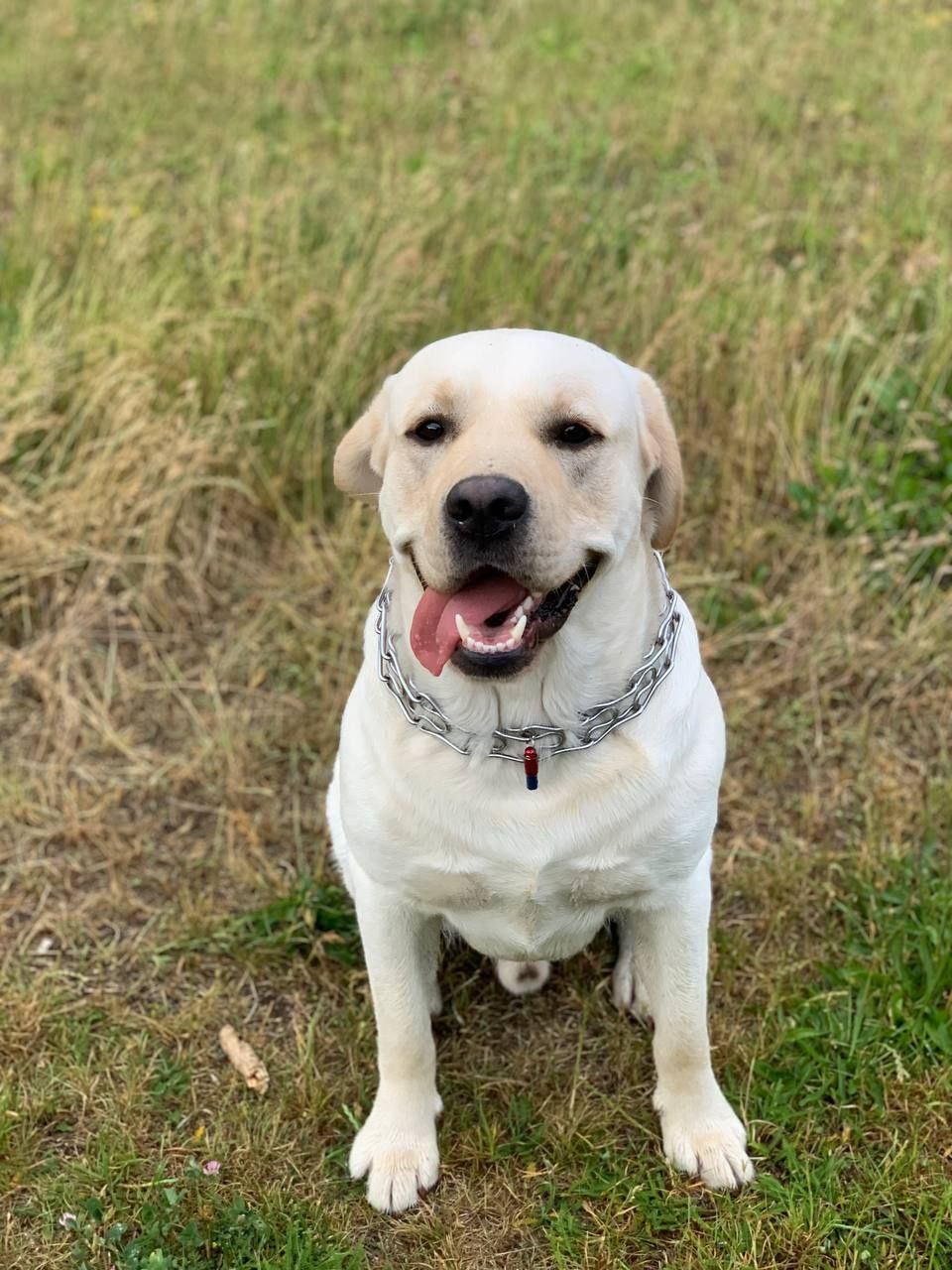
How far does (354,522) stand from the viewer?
3.53 metres

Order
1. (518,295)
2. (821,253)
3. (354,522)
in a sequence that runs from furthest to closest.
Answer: (821,253)
(518,295)
(354,522)

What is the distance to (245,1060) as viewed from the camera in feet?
8.07

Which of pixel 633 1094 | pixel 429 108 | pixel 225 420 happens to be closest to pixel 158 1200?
pixel 633 1094

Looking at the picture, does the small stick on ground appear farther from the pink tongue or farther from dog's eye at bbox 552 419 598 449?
dog's eye at bbox 552 419 598 449

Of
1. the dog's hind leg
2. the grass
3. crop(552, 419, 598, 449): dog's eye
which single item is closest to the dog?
crop(552, 419, 598, 449): dog's eye

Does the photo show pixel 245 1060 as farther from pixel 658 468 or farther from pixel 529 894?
pixel 658 468

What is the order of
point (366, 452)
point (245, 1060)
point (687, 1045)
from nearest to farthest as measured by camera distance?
point (366, 452) < point (687, 1045) < point (245, 1060)

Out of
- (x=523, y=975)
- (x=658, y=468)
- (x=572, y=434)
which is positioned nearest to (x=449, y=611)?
(x=572, y=434)

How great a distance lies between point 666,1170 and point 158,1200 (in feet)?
2.92

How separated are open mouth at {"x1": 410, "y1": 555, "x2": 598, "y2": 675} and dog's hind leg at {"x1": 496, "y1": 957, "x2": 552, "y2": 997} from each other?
3.10 feet

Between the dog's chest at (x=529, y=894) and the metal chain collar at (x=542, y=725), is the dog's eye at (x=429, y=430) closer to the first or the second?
the metal chain collar at (x=542, y=725)

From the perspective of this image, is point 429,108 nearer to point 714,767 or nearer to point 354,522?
point 354,522

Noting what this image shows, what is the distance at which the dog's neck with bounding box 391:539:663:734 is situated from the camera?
192cm

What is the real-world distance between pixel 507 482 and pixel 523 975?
1.23 m
